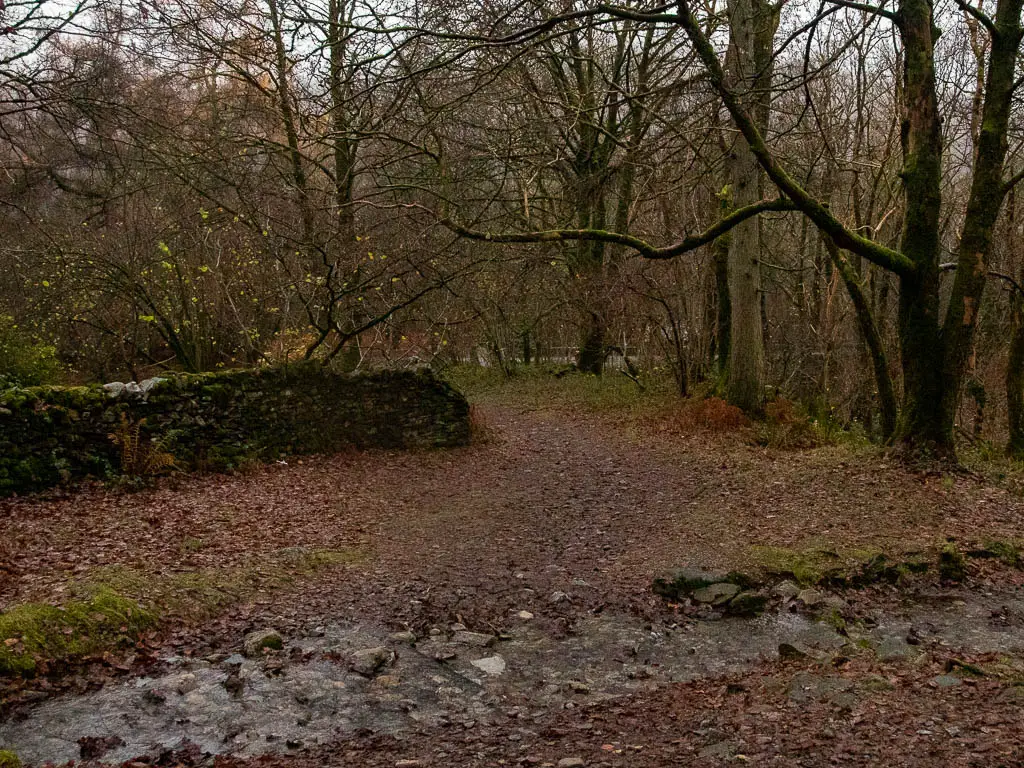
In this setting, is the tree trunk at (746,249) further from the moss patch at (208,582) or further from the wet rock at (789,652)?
the wet rock at (789,652)

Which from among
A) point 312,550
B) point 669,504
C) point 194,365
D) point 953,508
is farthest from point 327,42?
point 194,365

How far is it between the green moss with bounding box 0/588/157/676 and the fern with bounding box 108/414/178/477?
4131mm

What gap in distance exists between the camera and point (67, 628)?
5.43 meters

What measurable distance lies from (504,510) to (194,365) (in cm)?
855

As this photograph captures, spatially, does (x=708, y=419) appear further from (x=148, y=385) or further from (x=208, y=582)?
(x=208, y=582)

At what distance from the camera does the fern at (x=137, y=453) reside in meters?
9.80

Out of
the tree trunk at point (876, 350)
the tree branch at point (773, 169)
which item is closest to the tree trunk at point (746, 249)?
the tree trunk at point (876, 350)

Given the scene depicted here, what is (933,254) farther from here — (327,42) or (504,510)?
(327,42)

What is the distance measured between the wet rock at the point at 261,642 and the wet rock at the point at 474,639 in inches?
49.8

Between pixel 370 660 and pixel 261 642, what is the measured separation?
836mm

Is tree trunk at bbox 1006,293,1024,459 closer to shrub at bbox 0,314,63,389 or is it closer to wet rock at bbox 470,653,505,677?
wet rock at bbox 470,653,505,677

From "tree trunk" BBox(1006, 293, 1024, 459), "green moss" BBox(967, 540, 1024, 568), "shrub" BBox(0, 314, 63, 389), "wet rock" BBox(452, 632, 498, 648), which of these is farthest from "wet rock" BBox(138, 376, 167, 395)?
"tree trunk" BBox(1006, 293, 1024, 459)

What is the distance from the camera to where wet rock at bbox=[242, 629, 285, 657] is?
5.57 metres

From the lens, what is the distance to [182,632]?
582cm
